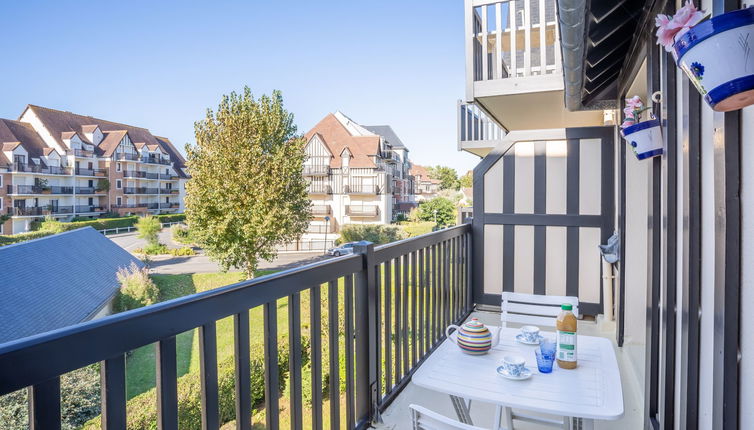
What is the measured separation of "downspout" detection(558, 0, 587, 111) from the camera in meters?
1.66

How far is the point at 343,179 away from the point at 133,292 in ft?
54.2

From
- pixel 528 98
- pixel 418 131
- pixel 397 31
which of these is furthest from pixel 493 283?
Result: pixel 418 131

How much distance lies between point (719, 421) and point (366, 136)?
29747 millimetres

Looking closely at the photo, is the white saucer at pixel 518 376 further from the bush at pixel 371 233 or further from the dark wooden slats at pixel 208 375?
the bush at pixel 371 233

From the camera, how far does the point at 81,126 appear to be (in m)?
34.8

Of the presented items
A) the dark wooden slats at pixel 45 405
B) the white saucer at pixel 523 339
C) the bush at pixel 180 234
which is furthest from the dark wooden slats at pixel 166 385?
the bush at pixel 180 234

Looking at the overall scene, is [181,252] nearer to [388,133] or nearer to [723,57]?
[388,133]

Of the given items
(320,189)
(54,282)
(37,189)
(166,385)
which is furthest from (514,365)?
(37,189)

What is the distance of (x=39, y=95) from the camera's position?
55.5 metres

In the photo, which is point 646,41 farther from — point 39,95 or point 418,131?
point 39,95

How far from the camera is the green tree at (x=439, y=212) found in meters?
26.2

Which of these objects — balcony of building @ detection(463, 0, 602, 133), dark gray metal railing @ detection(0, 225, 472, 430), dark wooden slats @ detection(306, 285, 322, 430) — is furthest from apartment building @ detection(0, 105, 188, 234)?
dark wooden slats @ detection(306, 285, 322, 430)

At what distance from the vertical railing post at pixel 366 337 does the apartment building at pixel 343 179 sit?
1044 inches

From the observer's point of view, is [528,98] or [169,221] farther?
[169,221]
